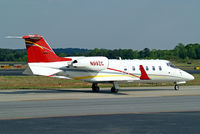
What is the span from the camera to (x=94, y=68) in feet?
106

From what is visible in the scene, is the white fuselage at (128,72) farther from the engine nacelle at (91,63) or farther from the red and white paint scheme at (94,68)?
the engine nacelle at (91,63)

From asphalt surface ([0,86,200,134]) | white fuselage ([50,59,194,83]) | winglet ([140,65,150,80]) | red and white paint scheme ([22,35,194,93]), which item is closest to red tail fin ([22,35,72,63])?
red and white paint scheme ([22,35,194,93])

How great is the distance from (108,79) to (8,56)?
169833 millimetres

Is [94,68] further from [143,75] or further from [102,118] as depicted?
[102,118]

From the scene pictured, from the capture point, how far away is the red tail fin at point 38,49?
101ft

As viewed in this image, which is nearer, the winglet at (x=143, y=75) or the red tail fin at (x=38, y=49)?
the red tail fin at (x=38, y=49)

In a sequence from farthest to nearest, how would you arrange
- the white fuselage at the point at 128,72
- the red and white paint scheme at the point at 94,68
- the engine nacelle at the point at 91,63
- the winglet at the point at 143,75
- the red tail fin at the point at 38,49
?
the white fuselage at the point at 128,72 < the winglet at the point at 143,75 < the engine nacelle at the point at 91,63 < the red and white paint scheme at the point at 94,68 < the red tail fin at the point at 38,49

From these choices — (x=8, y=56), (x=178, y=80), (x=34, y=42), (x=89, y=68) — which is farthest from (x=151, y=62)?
(x=8, y=56)

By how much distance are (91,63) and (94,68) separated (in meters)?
0.51

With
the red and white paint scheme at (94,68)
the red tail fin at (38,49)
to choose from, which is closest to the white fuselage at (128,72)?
the red and white paint scheme at (94,68)

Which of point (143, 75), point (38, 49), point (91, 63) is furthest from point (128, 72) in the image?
point (38, 49)

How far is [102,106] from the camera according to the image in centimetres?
2256

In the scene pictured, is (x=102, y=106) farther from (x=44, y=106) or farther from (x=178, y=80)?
(x=178, y=80)

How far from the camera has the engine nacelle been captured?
31.9 m
